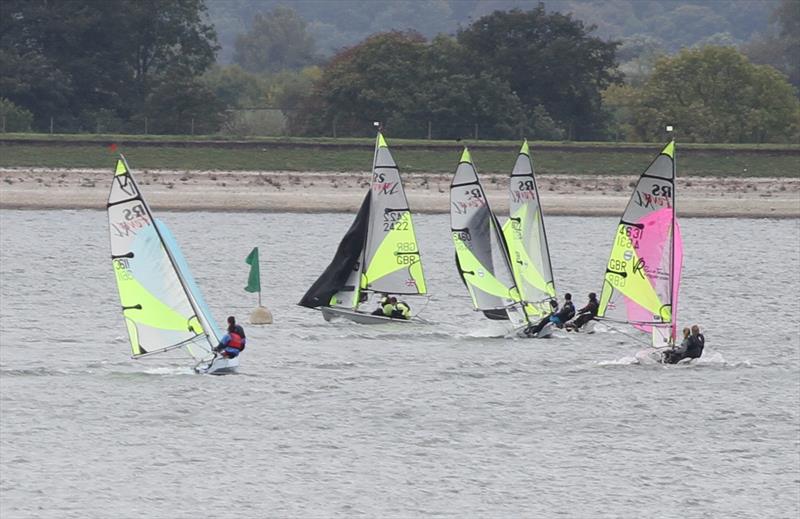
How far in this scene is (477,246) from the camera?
140ft

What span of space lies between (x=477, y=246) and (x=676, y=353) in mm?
6606

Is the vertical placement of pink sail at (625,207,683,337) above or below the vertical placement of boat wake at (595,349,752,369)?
above

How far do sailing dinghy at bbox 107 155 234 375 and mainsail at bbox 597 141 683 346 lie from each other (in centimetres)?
895

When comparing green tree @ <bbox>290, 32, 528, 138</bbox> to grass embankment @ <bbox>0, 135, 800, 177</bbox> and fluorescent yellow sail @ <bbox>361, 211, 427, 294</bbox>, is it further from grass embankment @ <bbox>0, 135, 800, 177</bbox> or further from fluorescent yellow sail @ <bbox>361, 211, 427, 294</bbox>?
fluorescent yellow sail @ <bbox>361, 211, 427, 294</bbox>

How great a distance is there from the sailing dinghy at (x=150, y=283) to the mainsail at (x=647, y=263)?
895 cm

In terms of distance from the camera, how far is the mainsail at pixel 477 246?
4212 centimetres

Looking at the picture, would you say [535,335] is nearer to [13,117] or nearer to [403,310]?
[403,310]

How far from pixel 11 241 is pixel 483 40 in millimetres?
41838

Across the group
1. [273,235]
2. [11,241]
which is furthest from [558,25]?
[11,241]

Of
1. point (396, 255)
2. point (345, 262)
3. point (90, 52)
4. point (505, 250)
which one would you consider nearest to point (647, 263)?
point (505, 250)

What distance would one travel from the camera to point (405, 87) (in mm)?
90500

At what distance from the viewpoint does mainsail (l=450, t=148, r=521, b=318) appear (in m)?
42.1

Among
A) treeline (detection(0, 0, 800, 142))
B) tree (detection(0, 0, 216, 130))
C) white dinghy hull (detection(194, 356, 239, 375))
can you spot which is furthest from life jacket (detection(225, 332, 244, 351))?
tree (detection(0, 0, 216, 130))

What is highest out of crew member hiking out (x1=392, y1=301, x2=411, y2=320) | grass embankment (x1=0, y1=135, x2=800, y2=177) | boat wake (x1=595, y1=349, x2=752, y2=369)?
grass embankment (x1=0, y1=135, x2=800, y2=177)
